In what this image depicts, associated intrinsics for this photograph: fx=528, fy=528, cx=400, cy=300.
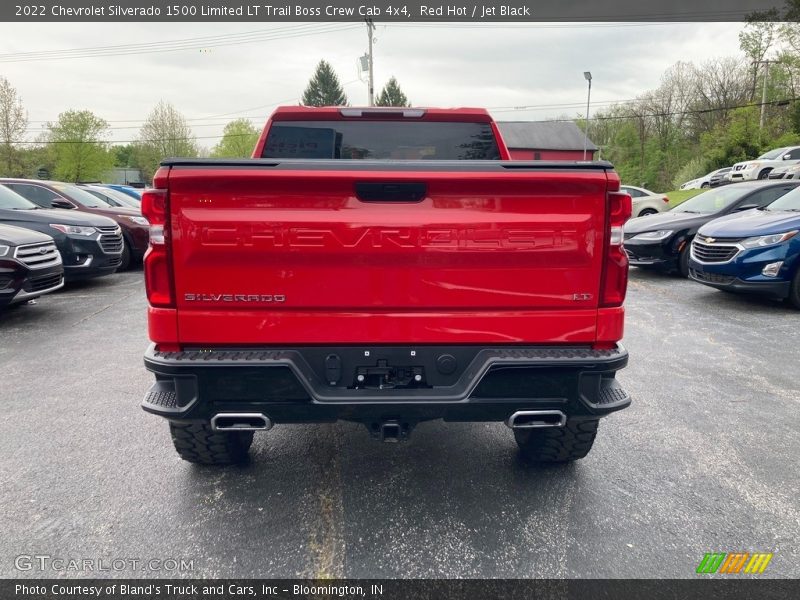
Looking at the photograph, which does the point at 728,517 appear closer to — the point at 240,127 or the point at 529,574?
the point at 529,574

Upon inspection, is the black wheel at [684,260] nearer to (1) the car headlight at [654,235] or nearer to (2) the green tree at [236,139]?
(1) the car headlight at [654,235]

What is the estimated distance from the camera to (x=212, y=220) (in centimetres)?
220

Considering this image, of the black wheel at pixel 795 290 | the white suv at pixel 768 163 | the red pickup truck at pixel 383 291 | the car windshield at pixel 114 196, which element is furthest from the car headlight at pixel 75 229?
the white suv at pixel 768 163

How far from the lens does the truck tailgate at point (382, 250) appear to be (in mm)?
2211

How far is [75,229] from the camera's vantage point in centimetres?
834

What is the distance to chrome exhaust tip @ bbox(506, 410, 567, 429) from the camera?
2383 millimetres

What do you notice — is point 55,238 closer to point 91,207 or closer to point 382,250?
point 91,207

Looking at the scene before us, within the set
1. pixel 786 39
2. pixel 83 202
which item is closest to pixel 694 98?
pixel 786 39

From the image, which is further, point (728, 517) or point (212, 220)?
point (728, 517)

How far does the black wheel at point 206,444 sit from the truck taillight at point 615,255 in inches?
77.7

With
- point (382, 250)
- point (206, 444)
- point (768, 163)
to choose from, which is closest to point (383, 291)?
point (382, 250)

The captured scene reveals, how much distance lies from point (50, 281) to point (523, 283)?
667 centimetres

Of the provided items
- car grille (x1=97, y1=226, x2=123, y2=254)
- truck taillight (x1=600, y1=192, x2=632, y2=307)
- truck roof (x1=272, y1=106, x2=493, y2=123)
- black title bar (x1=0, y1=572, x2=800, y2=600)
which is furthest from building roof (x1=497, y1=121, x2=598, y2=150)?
black title bar (x1=0, y1=572, x2=800, y2=600)

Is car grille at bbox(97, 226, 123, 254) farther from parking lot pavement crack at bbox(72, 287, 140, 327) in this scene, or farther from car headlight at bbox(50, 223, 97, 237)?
parking lot pavement crack at bbox(72, 287, 140, 327)
